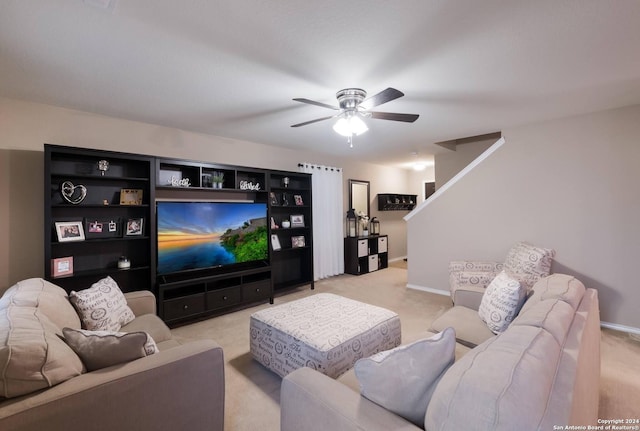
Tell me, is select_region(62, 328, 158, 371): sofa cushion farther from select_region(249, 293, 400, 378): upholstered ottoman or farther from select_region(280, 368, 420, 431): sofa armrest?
select_region(249, 293, 400, 378): upholstered ottoman

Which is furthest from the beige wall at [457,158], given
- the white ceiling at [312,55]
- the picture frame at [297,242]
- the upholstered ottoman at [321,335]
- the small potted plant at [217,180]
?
the small potted plant at [217,180]

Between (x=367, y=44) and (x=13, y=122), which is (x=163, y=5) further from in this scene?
(x=13, y=122)

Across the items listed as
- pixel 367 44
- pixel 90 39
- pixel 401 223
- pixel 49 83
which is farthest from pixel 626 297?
pixel 49 83

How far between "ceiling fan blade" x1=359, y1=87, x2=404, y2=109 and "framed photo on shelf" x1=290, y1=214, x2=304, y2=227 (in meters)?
2.74

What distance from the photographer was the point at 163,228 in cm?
325

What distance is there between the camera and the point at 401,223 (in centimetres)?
736

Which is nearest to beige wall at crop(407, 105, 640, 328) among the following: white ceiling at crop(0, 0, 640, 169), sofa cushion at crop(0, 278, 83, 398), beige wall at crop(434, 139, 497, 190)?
white ceiling at crop(0, 0, 640, 169)

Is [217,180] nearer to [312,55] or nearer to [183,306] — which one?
[183,306]

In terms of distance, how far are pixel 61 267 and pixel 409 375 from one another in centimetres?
329

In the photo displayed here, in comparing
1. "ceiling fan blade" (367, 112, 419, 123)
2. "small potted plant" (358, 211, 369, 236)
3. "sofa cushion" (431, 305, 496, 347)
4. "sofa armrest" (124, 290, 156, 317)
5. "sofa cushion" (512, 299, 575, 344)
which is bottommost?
"sofa cushion" (431, 305, 496, 347)

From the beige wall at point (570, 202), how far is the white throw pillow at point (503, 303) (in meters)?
2.07

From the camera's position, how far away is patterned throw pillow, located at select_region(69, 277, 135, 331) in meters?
1.93

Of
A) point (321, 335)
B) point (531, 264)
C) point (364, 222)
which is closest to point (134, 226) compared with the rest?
point (321, 335)

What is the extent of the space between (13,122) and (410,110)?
3860 millimetres
